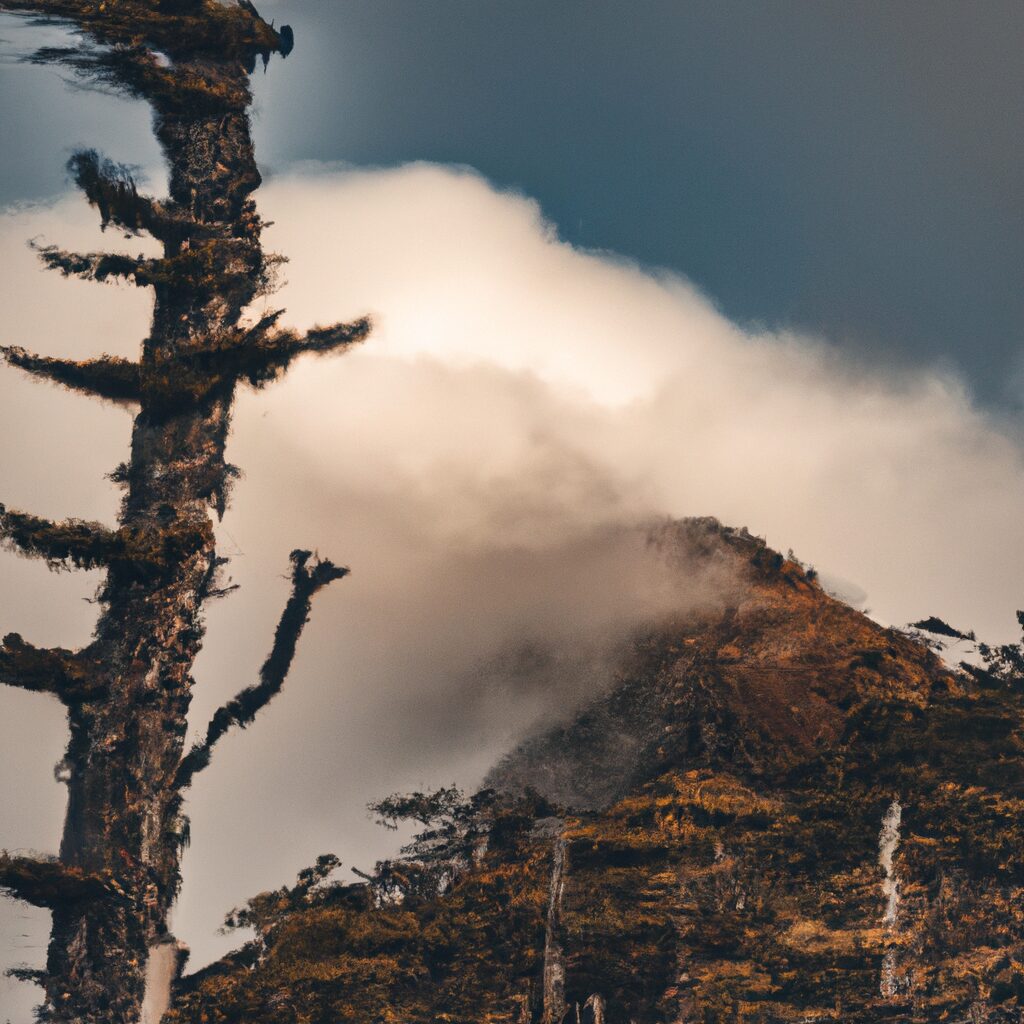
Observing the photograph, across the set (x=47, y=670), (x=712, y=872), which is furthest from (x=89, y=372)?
(x=712, y=872)

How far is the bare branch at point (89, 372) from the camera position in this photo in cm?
1059

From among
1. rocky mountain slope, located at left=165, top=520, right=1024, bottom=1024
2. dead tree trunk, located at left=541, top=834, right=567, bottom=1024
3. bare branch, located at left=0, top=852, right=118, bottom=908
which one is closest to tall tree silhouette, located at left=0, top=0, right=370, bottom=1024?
bare branch, located at left=0, top=852, right=118, bottom=908

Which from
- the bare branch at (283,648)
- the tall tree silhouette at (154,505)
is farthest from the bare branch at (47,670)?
the bare branch at (283,648)

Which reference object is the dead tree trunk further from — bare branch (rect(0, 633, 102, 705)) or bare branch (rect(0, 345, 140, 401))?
bare branch (rect(0, 345, 140, 401))

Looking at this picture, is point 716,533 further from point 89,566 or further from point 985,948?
point 89,566

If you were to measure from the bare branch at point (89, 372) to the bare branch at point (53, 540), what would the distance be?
143 centimetres

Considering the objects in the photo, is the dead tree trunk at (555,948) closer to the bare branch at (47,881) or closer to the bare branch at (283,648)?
the bare branch at (283,648)

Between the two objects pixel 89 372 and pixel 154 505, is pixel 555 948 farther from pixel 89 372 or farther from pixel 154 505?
pixel 89 372

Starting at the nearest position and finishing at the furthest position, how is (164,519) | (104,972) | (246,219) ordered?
1. (104,972)
2. (164,519)
3. (246,219)

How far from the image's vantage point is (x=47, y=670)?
976 centimetres

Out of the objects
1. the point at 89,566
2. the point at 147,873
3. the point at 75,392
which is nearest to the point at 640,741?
the point at 147,873

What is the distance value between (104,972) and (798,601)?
24.4ft

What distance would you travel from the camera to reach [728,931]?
10086 mm

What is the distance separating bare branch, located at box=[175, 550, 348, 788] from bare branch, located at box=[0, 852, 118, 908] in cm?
165
